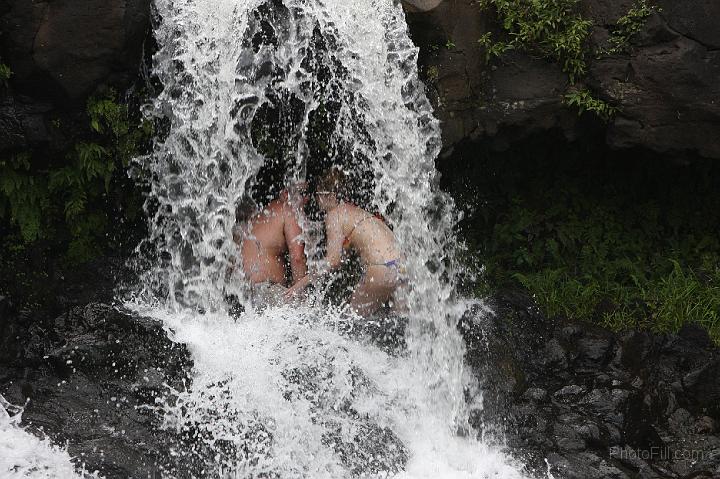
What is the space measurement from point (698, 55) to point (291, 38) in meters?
2.80

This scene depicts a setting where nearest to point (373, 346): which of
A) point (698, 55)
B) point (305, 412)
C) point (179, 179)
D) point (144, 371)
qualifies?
point (305, 412)

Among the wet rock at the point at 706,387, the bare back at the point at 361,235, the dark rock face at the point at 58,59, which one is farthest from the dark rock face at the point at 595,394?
the dark rock face at the point at 58,59

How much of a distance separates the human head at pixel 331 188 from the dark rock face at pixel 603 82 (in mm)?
858

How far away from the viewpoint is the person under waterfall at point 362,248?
5.33m

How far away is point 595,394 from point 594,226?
1666mm

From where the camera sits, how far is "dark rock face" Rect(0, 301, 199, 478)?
14.8 feet

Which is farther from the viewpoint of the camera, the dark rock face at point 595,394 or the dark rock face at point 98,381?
the dark rock face at point 595,394

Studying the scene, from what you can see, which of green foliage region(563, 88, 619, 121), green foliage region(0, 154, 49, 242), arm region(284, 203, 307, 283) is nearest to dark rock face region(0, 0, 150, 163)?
green foliage region(0, 154, 49, 242)

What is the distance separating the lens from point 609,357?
5781mm

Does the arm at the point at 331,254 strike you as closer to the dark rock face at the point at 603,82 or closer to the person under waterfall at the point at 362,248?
the person under waterfall at the point at 362,248

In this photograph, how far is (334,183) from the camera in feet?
18.8

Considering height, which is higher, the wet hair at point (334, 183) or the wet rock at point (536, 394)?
the wet hair at point (334, 183)

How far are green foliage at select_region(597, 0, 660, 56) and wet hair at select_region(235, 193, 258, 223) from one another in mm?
2663

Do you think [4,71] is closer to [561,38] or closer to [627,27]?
[561,38]
